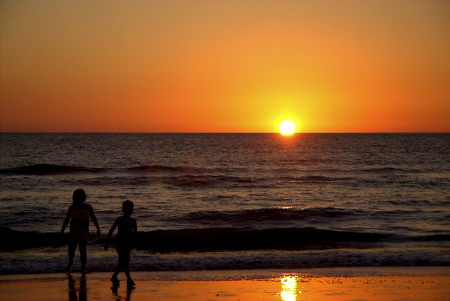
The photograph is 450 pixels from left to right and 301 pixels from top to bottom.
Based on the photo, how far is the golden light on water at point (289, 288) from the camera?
8672mm

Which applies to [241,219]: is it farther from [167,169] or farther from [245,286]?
[167,169]

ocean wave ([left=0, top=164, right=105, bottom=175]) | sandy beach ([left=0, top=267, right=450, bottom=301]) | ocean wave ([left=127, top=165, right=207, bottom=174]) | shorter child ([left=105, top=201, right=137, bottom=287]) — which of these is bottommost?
sandy beach ([left=0, top=267, right=450, bottom=301])

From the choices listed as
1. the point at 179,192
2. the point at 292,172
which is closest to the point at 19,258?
the point at 179,192

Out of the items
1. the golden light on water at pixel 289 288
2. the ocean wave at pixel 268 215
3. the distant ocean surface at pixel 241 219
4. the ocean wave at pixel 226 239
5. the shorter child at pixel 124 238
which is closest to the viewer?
the golden light on water at pixel 289 288

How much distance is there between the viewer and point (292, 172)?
42.9m

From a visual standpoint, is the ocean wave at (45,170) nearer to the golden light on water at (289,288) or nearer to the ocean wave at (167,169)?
the ocean wave at (167,169)

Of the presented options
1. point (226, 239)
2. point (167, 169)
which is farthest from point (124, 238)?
point (167, 169)

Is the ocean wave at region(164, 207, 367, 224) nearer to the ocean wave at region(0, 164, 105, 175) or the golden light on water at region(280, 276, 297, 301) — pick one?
the golden light on water at region(280, 276, 297, 301)

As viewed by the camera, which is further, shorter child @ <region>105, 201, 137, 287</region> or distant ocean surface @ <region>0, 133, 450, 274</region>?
distant ocean surface @ <region>0, 133, 450, 274</region>

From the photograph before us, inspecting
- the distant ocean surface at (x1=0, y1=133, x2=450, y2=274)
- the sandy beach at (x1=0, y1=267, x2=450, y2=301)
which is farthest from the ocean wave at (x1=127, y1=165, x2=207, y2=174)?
the sandy beach at (x1=0, y1=267, x2=450, y2=301)

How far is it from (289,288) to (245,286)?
0.89 m

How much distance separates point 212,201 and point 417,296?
17.4 m

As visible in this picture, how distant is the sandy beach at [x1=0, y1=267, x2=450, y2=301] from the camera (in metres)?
8.72

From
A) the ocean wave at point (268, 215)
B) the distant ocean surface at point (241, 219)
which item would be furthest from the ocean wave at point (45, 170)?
the ocean wave at point (268, 215)
